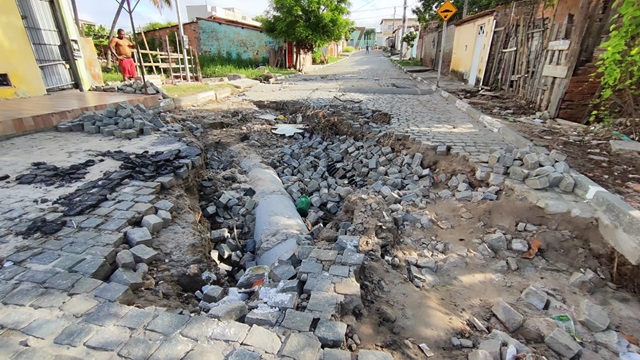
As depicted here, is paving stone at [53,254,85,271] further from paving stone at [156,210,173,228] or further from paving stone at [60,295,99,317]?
paving stone at [156,210,173,228]

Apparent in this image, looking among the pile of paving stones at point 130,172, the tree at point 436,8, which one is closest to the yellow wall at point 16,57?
the pile of paving stones at point 130,172

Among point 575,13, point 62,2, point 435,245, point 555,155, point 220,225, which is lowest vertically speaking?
point 220,225

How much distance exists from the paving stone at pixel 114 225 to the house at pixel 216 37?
70.0 ft

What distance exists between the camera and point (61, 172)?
3645 millimetres

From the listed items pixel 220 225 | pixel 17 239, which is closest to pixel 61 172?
pixel 17 239

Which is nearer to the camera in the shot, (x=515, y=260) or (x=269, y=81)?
(x=515, y=260)

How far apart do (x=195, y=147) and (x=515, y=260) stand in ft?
14.1

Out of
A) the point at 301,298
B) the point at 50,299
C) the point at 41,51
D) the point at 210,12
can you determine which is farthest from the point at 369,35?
the point at 50,299

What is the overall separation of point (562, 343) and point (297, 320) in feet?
5.40

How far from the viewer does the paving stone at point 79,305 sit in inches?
73.5

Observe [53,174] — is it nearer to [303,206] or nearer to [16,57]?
[303,206]

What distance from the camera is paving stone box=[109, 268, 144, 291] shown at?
2.25m

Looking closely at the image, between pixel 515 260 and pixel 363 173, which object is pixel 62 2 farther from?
pixel 515 260

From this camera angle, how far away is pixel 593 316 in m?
2.19
